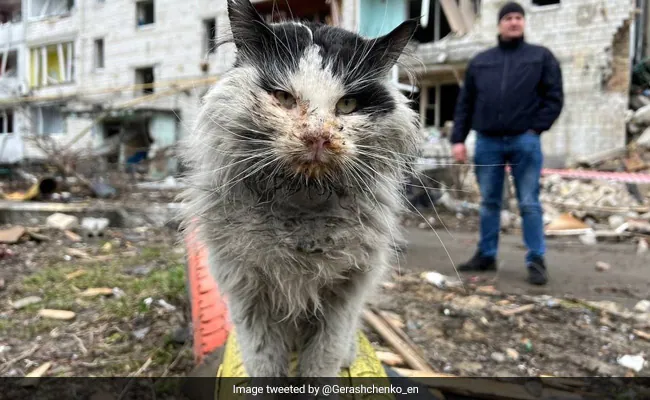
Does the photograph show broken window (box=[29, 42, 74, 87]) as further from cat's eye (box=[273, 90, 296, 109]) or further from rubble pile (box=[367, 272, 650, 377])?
cat's eye (box=[273, 90, 296, 109])

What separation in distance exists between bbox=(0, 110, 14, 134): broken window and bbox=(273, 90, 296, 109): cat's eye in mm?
18924

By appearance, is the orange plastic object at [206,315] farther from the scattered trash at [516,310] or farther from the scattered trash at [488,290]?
the scattered trash at [488,290]

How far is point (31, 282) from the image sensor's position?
3348 millimetres

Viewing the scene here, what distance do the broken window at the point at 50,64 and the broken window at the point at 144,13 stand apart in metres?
4.47

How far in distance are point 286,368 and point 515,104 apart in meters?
2.82

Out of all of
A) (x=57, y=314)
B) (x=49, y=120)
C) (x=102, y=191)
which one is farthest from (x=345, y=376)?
(x=49, y=120)

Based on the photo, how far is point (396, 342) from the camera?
2545mm

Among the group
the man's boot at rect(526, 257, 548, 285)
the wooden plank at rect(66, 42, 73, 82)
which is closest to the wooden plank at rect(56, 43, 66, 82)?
the wooden plank at rect(66, 42, 73, 82)

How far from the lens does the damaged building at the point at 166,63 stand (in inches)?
386

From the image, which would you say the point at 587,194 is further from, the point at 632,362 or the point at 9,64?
the point at 9,64

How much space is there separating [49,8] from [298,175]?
22426 mm

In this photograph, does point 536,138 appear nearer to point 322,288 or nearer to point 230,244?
point 322,288

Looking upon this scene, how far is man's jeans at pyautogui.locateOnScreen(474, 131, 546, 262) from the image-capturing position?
11.5ft

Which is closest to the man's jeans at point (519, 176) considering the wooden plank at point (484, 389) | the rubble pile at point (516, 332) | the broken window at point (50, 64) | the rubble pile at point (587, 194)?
the rubble pile at point (516, 332)
